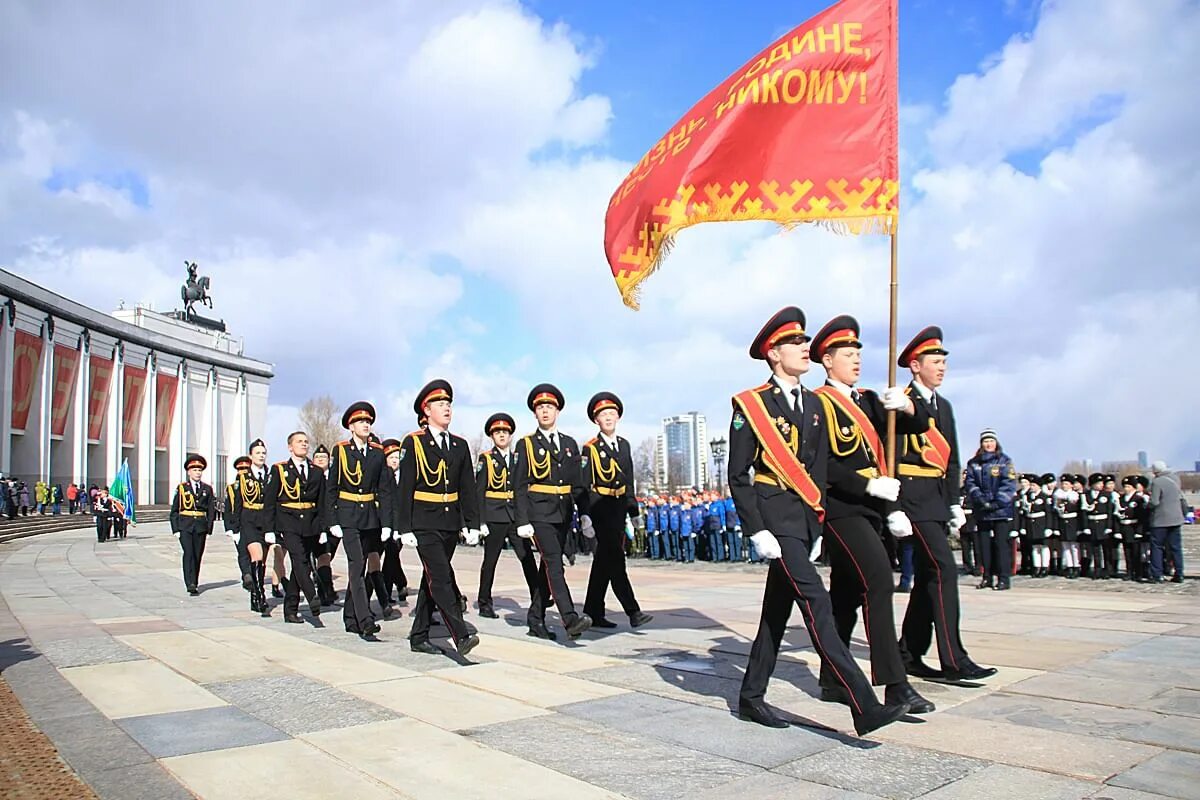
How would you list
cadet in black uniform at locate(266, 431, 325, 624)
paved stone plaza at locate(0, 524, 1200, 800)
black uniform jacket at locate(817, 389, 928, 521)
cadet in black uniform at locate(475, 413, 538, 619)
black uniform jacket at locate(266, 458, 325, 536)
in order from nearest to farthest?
paved stone plaza at locate(0, 524, 1200, 800), black uniform jacket at locate(817, 389, 928, 521), cadet in black uniform at locate(266, 431, 325, 624), black uniform jacket at locate(266, 458, 325, 536), cadet in black uniform at locate(475, 413, 538, 619)

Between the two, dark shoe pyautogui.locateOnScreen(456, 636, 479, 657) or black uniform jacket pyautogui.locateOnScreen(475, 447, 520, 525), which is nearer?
dark shoe pyautogui.locateOnScreen(456, 636, 479, 657)

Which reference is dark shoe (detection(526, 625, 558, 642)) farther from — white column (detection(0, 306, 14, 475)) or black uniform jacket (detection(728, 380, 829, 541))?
white column (detection(0, 306, 14, 475))

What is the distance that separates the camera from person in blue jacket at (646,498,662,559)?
23281 mm

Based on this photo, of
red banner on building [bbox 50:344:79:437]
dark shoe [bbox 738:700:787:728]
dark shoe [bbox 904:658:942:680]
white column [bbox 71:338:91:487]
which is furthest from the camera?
white column [bbox 71:338:91:487]

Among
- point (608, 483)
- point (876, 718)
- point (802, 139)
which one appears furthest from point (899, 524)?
point (608, 483)

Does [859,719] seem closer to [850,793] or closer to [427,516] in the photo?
[850,793]

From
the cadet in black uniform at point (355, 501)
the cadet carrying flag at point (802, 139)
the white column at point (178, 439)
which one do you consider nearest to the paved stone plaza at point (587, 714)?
the cadet in black uniform at point (355, 501)

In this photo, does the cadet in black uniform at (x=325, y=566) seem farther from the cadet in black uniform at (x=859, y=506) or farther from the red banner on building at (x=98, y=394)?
the red banner on building at (x=98, y=394)

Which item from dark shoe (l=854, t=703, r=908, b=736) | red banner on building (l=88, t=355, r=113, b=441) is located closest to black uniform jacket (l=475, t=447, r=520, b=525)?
dark shoe (l=854, t=703, r=908, b=736)

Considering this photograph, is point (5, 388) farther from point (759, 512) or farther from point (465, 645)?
→ point (759, 512)

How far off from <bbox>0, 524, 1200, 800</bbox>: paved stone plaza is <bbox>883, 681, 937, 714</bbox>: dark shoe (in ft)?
0.39

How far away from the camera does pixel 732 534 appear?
69.0ft

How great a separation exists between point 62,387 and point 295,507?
156ft

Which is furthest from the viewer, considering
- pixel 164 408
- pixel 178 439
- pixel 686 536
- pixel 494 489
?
pixel 178 439
